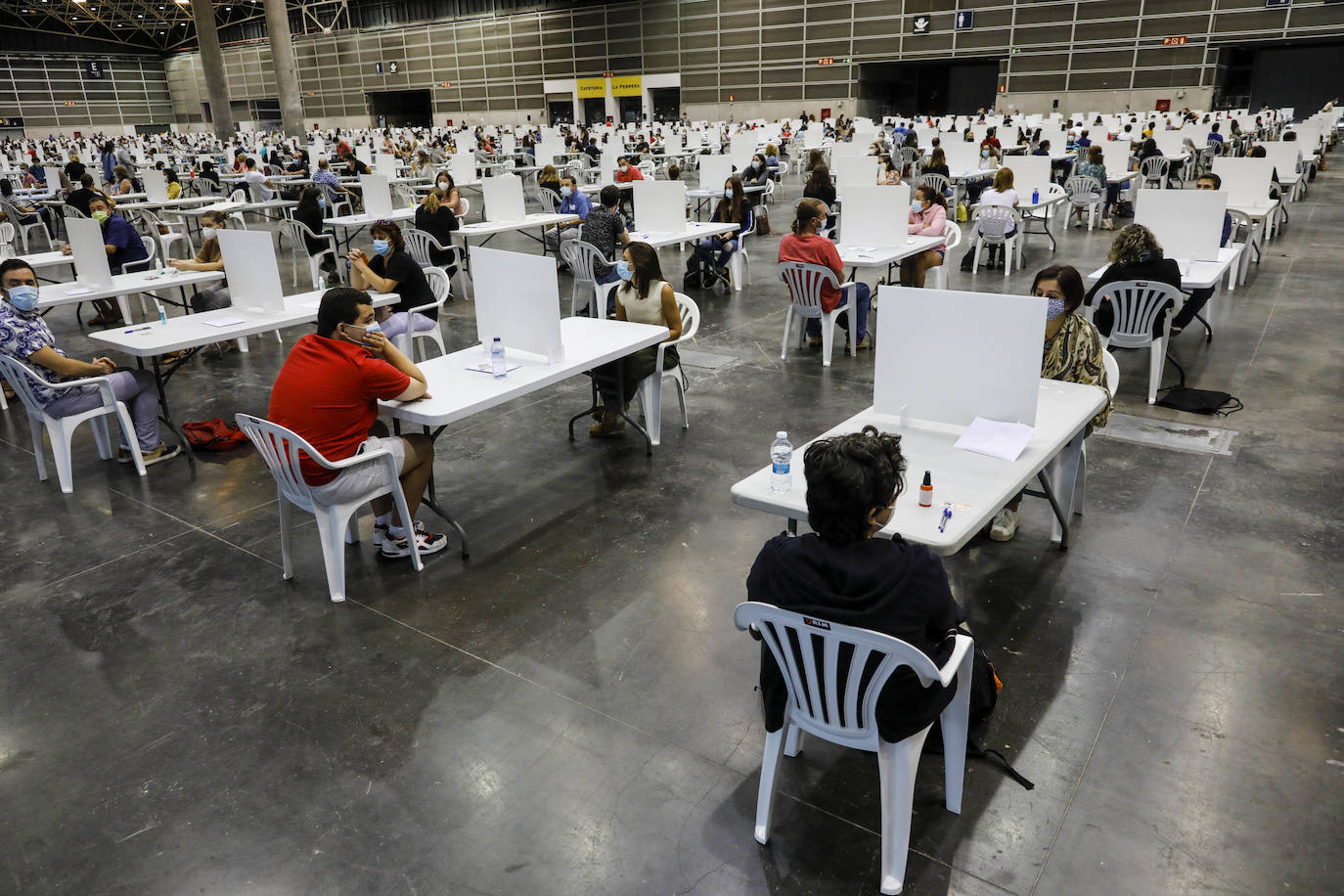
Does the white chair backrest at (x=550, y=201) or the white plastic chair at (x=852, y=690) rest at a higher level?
the white chair backrest at (x=550, y=201)

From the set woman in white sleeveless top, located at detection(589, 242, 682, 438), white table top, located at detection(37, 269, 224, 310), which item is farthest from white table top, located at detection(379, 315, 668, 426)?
white table top, located at detection(37, 269, 224, 310)

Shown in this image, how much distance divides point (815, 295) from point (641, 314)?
70.8 inches

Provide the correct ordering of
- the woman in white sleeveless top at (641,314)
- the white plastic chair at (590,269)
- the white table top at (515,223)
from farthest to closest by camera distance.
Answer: the white table top at (515,223) → the white plastic chair at (590,269) → the woman in white sleeveless top at (641,314)

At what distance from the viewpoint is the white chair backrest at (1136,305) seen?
523 centimetres

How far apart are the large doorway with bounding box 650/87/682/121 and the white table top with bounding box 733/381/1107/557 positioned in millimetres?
32530

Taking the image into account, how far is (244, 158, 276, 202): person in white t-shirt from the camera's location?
47.7 feet

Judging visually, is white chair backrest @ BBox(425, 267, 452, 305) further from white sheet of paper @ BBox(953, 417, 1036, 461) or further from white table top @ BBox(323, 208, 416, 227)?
Answer: white sheet of paper @ BBox(953, 417, 1036, 461)

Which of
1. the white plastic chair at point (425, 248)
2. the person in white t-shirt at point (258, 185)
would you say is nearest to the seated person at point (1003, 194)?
the white plastic chair at point (425, 248)

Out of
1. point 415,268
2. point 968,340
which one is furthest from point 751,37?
point 968,340

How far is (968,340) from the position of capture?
9.66 ft

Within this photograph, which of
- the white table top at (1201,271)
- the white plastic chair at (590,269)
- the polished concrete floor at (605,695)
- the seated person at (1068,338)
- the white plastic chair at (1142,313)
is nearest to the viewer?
the polished concrete floor at (605,695)

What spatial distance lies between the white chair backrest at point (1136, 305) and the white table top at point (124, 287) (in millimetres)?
6245

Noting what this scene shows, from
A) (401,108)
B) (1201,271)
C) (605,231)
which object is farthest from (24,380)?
(401,108)

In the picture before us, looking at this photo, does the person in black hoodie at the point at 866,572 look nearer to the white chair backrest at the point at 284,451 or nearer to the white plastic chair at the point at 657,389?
the white chair backrest at the point at 284,451
